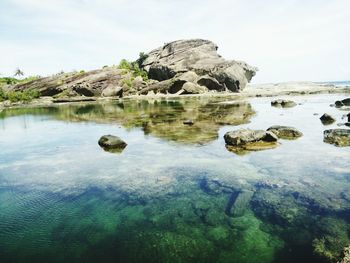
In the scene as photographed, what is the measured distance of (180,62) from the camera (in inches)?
2776

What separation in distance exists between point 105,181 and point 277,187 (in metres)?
5.72

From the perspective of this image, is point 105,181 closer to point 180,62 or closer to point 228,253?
point 228,253

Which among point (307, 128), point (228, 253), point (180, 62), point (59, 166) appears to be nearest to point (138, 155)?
point (59, 166)

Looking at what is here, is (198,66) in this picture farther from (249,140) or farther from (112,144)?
(112,144)

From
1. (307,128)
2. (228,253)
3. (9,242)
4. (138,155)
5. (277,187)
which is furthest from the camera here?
(307,128)

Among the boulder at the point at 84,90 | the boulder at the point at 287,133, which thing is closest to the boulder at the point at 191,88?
the boulder at the point at 84,90

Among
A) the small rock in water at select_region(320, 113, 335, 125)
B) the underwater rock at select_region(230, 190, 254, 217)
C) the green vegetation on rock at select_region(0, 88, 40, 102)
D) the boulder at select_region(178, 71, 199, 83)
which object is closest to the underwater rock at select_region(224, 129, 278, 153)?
the underwater rock at select_region(230, 190, 254, 217)

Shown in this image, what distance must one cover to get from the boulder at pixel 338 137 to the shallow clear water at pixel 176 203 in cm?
54

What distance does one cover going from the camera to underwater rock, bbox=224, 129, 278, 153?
14270 mm

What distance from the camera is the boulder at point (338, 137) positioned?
14.3 meters

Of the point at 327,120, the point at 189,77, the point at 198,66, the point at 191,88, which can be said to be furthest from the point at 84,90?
the point at 327,120

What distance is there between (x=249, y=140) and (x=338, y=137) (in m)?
4.43

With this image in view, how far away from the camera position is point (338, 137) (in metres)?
14.8

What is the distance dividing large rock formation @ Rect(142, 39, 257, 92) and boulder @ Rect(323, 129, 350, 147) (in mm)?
47508
